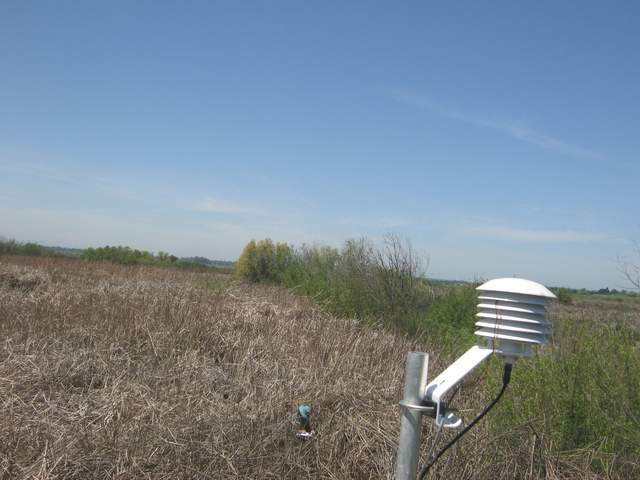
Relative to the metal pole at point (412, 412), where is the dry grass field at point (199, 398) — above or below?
below

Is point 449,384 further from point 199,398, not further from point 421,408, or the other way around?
point 199,398

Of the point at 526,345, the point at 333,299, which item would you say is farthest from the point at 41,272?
the point at 526,345

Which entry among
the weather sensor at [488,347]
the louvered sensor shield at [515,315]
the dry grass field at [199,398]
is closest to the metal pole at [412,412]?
the weather sensor at [488,347]

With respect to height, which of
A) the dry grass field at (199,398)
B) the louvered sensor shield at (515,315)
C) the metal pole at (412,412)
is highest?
the louvered sensor shield at (515,315)

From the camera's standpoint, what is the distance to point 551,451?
4.41 meters

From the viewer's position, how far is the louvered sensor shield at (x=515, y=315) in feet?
5.95

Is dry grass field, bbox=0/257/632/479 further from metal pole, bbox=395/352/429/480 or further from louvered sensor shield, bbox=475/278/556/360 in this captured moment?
louvered sensor shield, bbox=475/278/556/360

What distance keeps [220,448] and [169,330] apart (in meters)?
3.47

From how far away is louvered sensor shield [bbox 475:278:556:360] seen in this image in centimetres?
181

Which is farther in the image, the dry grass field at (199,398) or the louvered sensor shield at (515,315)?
the dry grass field at (199,398)

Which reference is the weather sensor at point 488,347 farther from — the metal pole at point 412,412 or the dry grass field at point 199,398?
the dry grass field at point 199,398

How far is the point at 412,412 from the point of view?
186 cm

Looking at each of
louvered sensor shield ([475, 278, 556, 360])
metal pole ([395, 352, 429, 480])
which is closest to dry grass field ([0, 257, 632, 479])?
metal pole ([395, 352, 429, 480])

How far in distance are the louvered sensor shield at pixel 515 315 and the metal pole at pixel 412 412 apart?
0.21 metres
